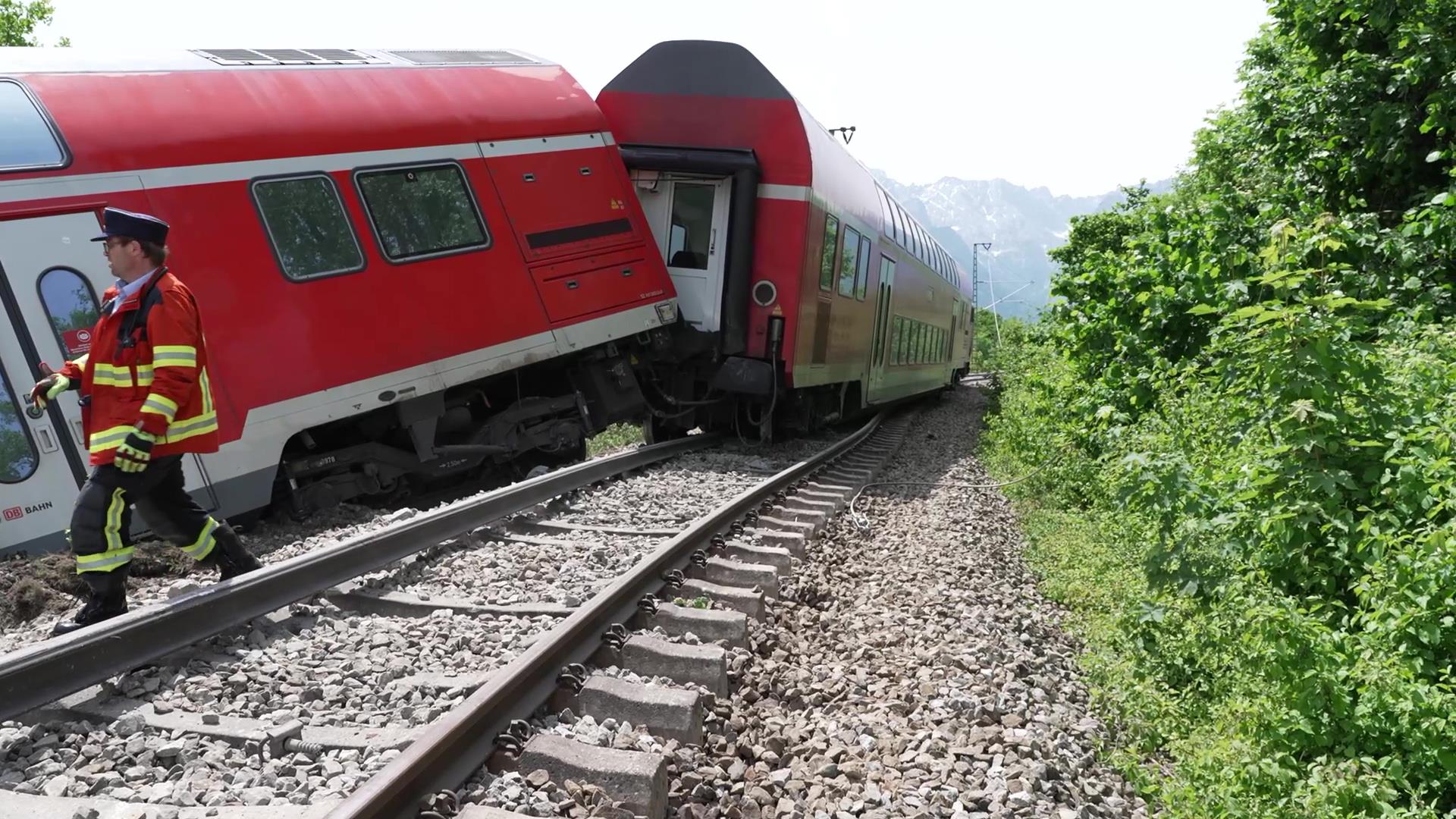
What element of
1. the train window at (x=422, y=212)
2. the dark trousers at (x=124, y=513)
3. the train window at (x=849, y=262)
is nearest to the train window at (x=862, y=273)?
the train window at (x=849, y=262)

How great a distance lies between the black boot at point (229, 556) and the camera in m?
4.90

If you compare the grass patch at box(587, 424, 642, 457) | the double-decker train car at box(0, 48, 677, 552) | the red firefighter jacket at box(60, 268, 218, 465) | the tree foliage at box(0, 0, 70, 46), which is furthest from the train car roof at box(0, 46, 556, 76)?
the tree foliage at box(0, 0, 70, 46)

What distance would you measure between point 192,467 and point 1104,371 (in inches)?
313

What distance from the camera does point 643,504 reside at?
7.42 meters

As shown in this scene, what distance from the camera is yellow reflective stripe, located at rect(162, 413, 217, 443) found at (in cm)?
460

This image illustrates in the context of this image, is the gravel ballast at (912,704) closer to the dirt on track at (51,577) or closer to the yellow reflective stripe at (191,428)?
the yellow reflective stripe at (191,428)

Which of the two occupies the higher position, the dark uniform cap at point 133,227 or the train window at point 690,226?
the train window at point 690,226

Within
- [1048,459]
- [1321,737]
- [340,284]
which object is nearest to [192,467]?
[340,284]

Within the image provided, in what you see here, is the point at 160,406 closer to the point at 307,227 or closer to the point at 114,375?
the point at 114,375

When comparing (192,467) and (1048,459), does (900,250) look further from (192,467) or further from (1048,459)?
(192,467)

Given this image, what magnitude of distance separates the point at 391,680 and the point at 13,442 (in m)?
3.68

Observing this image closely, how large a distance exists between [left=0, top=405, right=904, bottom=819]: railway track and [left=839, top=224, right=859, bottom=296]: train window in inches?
263

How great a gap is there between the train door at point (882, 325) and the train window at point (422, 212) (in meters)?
7.19

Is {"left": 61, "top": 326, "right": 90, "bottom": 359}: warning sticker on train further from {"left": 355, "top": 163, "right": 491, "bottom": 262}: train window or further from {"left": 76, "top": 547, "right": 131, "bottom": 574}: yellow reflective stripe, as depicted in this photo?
{"left": 76, "top": 547, "right": 131, "bottom": 574}: yellow reflective stripe
